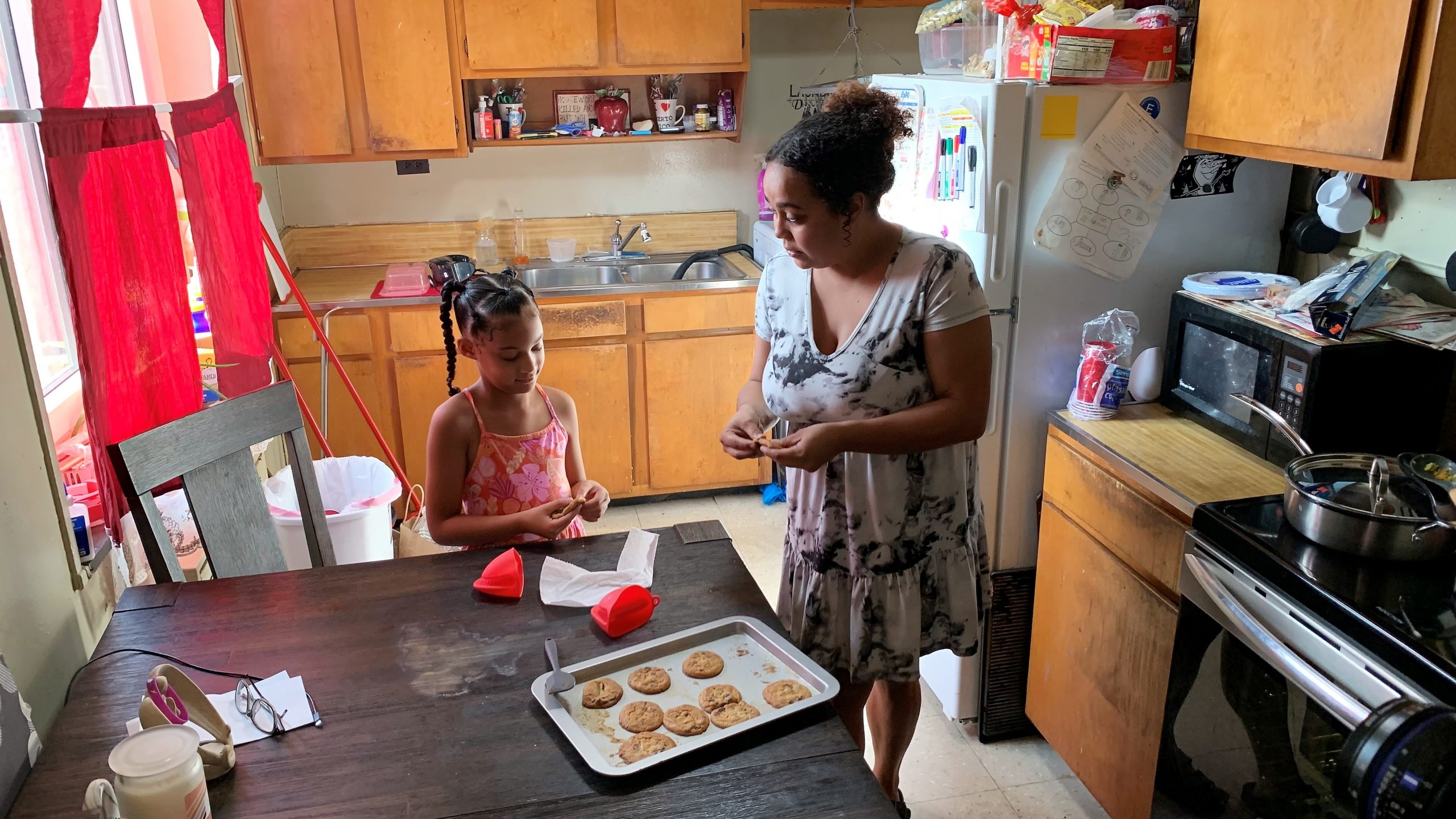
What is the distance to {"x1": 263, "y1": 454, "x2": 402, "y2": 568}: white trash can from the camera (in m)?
2.52

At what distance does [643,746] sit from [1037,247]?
1.44 metres

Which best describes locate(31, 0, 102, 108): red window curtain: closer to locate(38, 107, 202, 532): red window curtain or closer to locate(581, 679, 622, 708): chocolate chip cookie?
locate(38, 107, 202, 532): red window curtain

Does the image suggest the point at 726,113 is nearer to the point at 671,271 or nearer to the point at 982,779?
the point at 671,271

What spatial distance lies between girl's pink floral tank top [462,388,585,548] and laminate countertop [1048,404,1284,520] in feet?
3.57

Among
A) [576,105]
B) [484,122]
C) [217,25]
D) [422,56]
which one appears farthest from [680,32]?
[217,25]

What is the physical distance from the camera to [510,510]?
1.84 m

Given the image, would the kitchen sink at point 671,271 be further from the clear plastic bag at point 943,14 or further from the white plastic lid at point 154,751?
the white plastic lid at point 154,751

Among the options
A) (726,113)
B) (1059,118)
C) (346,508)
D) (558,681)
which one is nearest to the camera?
(558,681)

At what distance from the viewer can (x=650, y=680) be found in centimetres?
132

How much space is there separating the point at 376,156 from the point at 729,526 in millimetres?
1826

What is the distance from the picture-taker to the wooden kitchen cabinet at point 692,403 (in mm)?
3643

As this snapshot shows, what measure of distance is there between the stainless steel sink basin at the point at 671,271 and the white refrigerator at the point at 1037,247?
1717mm

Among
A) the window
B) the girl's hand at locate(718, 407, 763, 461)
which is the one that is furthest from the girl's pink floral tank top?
the window

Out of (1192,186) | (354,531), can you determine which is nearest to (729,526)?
(354,531)
